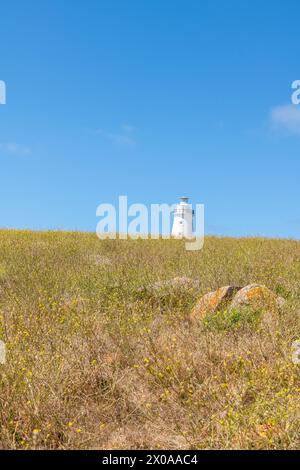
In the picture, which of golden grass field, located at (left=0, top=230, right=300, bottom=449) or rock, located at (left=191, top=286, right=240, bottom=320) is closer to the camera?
golden grass field, located at (left=0, top=230, right=300, bottom=449)

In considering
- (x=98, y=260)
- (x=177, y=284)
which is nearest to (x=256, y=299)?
(x=177, y=284)

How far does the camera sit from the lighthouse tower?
28.1m

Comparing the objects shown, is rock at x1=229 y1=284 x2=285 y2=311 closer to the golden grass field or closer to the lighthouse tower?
the golden grass field

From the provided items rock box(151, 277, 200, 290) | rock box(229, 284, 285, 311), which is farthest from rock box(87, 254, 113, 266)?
rock box(229, 284, 285, 311)

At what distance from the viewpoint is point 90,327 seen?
531cm

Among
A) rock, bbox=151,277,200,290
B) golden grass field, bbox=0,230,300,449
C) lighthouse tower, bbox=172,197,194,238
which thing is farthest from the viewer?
lighthouse tower, bbox=172,197,194,238

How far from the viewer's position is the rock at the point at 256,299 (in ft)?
21.4

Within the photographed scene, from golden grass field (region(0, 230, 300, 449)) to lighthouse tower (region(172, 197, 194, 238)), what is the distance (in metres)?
20.1

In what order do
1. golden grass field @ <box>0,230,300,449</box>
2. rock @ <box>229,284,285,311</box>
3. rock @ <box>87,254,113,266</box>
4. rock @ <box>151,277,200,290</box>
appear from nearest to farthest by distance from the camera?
golden grass field @ <box>0,230,300,449</box> < rock @ <box>229,284,285,311</box> < rock @ <box>151,277,200,290</box> < rock @ <box>87,254,113,266</box>

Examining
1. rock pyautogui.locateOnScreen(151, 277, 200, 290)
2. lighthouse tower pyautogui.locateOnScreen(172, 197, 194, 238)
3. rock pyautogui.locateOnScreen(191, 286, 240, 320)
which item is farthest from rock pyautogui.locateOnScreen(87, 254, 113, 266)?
lighthouse tower pyautogui.locateOnScreen(172, 197, 194, 238)

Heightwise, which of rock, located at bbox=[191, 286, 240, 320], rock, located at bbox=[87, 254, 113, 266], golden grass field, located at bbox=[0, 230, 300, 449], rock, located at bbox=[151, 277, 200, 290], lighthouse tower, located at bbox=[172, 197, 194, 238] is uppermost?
lighthouse tower, located at bbox=[172, 197, 194, 238]

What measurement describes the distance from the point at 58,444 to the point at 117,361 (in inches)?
51.5

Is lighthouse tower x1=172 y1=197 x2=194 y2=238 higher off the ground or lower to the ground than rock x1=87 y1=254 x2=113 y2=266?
higher
